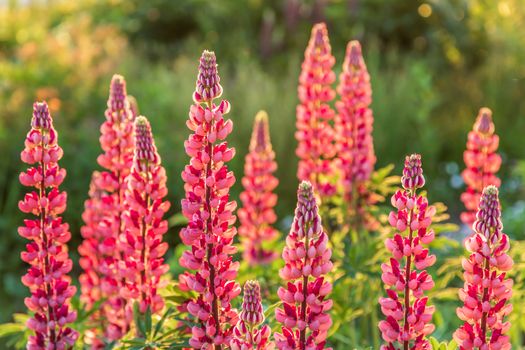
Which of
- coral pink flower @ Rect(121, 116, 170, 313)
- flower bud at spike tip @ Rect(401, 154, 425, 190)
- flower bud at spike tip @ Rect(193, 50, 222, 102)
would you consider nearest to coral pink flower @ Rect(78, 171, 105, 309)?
coral pink flower @ Rect(121, 116, 170, 313)

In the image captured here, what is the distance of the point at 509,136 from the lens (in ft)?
29.3

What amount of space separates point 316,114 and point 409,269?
1.63m

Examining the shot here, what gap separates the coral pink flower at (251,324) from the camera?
2.05 meters

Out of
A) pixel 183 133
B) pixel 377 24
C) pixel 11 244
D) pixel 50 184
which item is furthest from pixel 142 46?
pixel 50 184

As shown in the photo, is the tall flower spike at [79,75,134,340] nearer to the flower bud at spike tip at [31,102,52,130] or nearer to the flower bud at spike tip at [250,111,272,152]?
the flower bud at spike tip at [31,102,52,130]

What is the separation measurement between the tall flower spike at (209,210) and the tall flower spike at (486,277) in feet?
2.05

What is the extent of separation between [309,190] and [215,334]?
0.60 m

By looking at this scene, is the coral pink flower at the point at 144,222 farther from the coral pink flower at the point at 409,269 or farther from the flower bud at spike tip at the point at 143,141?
the coral pink flower at the point at 409,269

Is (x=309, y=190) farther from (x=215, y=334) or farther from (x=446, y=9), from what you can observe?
(x=446, y=9)

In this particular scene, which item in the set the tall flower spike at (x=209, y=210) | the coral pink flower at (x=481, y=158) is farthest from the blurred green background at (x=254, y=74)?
the tall flower spike at (x=209, y=210)

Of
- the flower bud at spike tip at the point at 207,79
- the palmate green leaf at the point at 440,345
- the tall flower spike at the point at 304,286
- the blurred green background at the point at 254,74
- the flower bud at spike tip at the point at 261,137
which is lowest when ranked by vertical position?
the palmate green leaf at the point at 440,345

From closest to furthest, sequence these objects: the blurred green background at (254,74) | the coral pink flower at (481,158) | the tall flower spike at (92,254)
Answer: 1. the tall flower spike at (92,254)
2. the coral pink flower at (481,158)
3. the blurred green background at (254,74)

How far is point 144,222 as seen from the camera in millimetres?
2609

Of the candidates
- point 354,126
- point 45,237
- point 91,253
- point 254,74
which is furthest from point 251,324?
point 254,74
